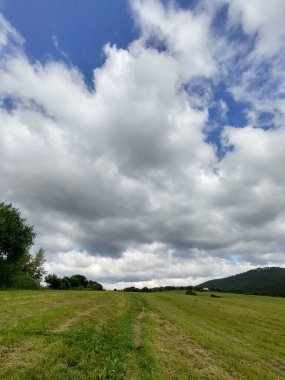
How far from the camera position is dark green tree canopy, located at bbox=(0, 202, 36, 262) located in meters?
78.2

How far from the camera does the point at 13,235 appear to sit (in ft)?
259

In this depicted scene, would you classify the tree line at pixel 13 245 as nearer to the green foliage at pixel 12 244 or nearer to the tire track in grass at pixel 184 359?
the green foliage at pixel 12 244

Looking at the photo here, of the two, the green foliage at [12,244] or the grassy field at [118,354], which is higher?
the green foliage at [12,244]

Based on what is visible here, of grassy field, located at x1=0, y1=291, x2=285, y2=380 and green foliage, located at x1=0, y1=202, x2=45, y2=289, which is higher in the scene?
green foliage, located at x1=0, y1=202, x2=45, y2=289

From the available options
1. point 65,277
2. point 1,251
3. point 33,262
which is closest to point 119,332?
point 1,251

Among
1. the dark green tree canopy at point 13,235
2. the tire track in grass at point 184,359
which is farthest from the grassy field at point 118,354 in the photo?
the dark green tree canopy at point 13,235

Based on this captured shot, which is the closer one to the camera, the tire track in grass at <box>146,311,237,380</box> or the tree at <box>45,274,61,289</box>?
the tire track in grass at <box>146,311,237,380</box>

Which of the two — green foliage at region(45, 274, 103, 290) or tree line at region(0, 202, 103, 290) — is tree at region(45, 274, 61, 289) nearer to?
green foliage at region(45, 274, 103, 290)

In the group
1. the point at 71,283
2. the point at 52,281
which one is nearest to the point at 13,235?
the point at 52,281

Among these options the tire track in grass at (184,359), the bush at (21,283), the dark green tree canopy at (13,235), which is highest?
the dark green tree canopy at (13,235)

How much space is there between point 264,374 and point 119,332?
9.19m

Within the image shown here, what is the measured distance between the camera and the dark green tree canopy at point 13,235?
78.2 metres

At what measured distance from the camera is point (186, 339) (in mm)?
22734

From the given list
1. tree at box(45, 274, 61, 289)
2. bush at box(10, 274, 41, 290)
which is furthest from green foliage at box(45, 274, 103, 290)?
bush at box(10, 274, 41, 290)
